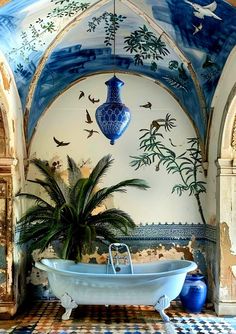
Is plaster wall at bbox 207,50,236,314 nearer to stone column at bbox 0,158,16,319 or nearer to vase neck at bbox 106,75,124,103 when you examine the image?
vase neck at bbox 106,75,124,103

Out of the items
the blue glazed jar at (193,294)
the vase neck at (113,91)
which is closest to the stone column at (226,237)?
the blue glazed jar at (193,294)

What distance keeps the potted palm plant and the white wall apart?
0.70 ft

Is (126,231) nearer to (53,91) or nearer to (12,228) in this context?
(12,228)

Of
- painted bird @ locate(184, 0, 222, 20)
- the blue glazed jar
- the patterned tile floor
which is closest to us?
painted bird @ locate(184, 0, 222, 20)

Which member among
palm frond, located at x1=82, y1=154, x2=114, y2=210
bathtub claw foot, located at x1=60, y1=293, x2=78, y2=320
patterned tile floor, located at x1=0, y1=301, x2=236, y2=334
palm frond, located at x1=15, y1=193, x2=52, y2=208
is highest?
palm frond, located at x1=82, y1=154, x2=114, y2=210

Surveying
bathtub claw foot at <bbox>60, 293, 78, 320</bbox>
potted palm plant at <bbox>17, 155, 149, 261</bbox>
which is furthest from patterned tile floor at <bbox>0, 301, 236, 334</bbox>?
potted palm plant at <bbox>17, 155, 149, 261</bbox>

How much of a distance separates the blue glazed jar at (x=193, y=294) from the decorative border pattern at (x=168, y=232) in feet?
2.78

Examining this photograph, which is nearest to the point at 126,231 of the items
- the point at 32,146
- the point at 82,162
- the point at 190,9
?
the point at 82,162

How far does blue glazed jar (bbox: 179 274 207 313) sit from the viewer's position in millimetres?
6311

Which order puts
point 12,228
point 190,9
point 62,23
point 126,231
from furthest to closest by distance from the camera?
1. point 126,231
2. point 12,228
3. point 62,23
4. point 190,9

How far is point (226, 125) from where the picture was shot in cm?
621

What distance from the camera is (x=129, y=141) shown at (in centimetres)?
731

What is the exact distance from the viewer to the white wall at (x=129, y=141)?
7.22m

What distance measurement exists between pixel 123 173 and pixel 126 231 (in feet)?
3.34
